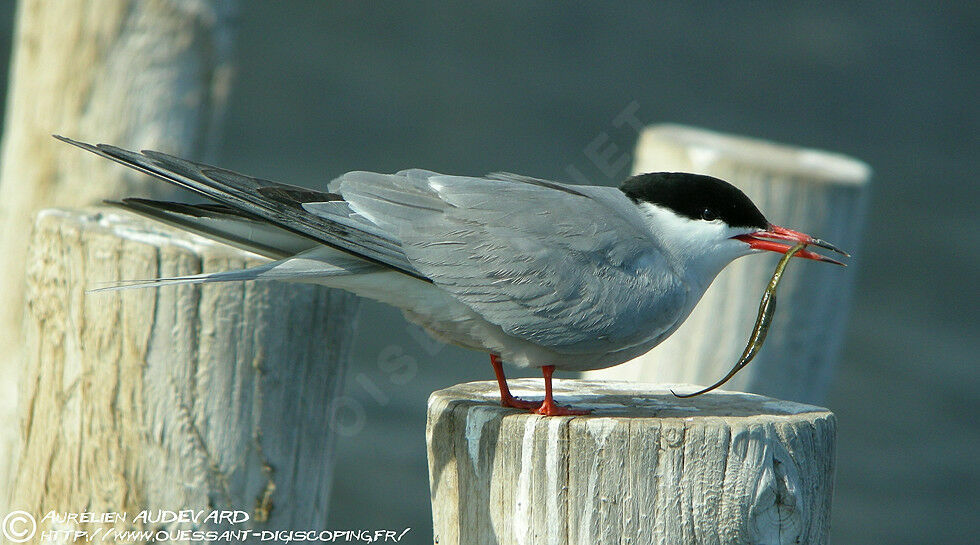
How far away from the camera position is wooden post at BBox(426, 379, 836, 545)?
8.57 ft

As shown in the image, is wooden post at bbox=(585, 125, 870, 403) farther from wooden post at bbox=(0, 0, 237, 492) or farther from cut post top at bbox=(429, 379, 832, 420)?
wooden post at bbox=(0, 0, 237, 492)

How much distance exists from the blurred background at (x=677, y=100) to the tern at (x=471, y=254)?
18.7 feet

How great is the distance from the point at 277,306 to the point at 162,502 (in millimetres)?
695

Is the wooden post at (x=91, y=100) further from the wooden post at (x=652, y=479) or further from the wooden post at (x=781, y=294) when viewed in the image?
the wooden post at (x=652, y=479)

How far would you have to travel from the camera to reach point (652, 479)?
2.62 m

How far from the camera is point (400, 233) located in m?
3.12

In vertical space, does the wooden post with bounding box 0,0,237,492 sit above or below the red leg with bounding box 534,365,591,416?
above

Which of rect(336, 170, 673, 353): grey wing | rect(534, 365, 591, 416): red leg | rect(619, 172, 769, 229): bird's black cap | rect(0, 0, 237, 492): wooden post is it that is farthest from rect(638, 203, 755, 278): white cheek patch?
rect(0, 0, 237, 492): wooden post

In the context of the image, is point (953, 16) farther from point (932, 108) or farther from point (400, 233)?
point (400, 233)

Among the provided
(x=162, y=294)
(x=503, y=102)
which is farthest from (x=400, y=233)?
(x=503, y=102)

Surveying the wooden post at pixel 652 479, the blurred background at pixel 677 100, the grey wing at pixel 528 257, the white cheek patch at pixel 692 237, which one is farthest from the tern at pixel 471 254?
the blurred background at pixel 677 100

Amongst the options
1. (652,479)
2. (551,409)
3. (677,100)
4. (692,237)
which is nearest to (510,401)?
(551,409)

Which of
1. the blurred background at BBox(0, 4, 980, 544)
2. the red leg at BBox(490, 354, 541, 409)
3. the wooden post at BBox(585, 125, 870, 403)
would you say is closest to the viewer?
the red leg at BBox(490, 354, 541, 409)

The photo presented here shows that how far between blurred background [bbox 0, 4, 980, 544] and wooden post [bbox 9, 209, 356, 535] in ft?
18.7
